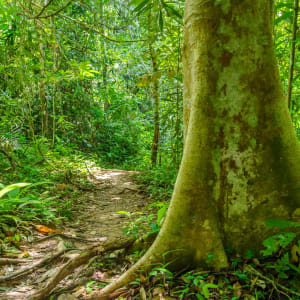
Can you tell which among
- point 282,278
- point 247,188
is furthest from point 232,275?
point 247,188

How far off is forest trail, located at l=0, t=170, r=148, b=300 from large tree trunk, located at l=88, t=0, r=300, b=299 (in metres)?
0.43

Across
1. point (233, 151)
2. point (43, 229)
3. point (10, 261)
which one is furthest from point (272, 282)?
point (43, 229)

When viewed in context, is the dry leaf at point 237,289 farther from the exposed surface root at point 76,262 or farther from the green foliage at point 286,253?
the exposed surface root at point 76,262

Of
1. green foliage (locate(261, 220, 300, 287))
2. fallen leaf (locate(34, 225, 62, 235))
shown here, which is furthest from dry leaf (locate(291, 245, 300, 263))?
fallen leaf (locate(34, 225, 62, 235))

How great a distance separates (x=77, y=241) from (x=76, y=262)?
0.69m

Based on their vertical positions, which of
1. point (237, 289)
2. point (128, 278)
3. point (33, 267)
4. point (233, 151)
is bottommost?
point (33, 267)

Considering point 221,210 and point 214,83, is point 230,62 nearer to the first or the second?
point 214,83

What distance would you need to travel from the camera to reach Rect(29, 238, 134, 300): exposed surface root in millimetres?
1806

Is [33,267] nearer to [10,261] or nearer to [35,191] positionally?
[10,261]

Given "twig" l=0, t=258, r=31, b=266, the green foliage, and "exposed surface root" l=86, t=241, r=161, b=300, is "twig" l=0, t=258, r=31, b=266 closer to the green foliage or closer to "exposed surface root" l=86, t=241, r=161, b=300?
"exposed surface root" l=86, t=241, r=161, b=300

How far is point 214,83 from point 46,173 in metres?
4.23

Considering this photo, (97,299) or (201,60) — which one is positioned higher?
(201,60)

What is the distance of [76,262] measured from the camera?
2141 mm

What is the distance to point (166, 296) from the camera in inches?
63.3
